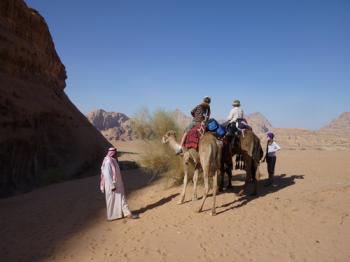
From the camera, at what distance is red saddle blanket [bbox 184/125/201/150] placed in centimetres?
842

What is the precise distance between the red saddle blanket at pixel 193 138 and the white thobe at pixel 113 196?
2132mm

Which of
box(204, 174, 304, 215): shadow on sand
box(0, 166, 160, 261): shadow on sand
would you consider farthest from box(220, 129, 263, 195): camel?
box(0, 166, 160, 261): shadow on sand

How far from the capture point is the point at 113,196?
7.56 meters

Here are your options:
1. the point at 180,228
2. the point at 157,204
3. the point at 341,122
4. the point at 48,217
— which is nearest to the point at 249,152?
the point at 157,204

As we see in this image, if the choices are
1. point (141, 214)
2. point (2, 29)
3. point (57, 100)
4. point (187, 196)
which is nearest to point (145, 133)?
point (187, 196)

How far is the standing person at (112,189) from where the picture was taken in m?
7.42

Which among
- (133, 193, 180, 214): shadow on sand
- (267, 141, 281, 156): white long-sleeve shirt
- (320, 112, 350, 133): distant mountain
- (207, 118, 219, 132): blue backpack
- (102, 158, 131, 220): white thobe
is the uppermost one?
(320, 112, 350, 133): distant mountain

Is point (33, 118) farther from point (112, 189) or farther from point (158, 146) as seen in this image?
point (112, 189)

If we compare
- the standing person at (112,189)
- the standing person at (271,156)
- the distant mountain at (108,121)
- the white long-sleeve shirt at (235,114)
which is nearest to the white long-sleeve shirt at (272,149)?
the standing person at (271,156)

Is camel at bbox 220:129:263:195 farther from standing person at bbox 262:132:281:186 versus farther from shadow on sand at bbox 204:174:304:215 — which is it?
standing person at bbox 262:132:281:186

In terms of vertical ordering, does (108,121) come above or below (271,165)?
above

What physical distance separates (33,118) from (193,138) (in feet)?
31.7

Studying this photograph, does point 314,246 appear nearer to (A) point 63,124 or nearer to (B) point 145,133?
(B) point 145,133

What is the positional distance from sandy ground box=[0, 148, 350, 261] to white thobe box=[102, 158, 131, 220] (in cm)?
23
